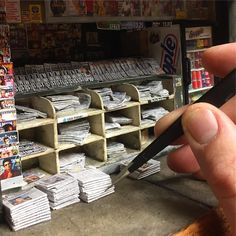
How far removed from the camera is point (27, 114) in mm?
2434

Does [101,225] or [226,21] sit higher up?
[226,21]

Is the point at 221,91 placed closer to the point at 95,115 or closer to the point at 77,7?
the point at 95,115

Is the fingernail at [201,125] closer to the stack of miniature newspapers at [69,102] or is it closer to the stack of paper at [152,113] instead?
the stack of miniature newspapers at [69,102]

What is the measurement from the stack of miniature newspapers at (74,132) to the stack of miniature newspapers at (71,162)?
0.17 m

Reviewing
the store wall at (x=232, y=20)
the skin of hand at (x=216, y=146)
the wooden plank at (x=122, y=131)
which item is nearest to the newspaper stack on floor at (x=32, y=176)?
the wooden plank at (x=122, y=131)

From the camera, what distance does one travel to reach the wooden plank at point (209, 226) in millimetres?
1865

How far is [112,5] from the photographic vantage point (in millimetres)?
3010

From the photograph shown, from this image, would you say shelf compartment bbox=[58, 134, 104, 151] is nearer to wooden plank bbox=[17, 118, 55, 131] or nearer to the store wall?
wooden plank bbox=[17, 118, 55, 131]

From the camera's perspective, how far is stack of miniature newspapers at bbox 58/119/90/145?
2602 mm

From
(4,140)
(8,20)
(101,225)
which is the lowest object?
(101,225)

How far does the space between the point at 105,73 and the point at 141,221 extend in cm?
132

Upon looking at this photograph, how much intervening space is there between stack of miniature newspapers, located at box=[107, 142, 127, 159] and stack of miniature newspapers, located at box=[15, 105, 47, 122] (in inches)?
25.4

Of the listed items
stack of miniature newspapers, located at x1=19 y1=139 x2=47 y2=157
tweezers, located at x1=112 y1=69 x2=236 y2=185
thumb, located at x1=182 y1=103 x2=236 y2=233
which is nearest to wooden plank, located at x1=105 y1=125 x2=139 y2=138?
stack of miniature newspapers, located at x1=19 y1=139 x2=47 y2=157

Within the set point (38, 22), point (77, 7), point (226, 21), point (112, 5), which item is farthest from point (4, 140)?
point (226, 21)
